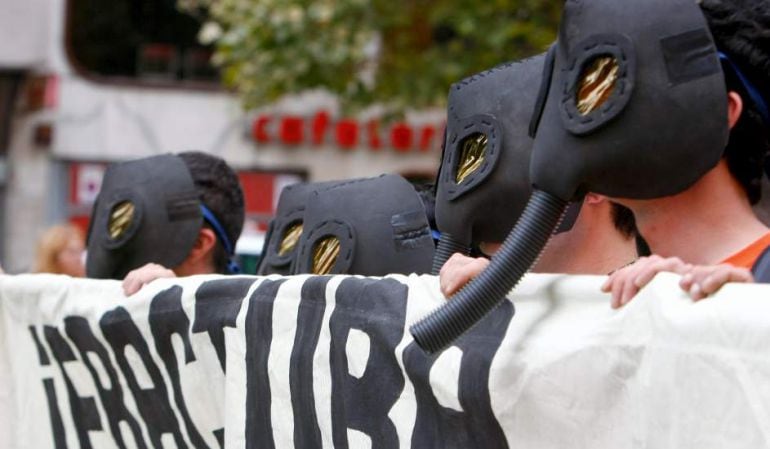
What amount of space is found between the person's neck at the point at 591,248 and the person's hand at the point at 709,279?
3.64 feet

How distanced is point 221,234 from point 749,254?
8.38ft

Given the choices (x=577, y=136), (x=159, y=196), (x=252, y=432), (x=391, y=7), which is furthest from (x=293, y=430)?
(x=391, y=7)

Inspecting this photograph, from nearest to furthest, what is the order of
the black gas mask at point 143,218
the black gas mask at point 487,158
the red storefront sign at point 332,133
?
1. the black gas mask at point 487,158
2. the black gas mask at point 143,218
3. the red storefront sign at point 332,133

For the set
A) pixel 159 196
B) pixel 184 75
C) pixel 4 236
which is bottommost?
pixel 4 236

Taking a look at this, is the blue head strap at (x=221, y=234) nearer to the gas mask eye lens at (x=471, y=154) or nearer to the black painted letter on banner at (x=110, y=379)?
the black painted letter on banner at (x=110, y=379)

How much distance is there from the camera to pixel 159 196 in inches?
173

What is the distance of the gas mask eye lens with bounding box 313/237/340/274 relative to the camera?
11.1 feet

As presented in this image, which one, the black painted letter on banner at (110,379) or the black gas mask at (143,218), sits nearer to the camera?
the black painted letter on banner at (110,379)

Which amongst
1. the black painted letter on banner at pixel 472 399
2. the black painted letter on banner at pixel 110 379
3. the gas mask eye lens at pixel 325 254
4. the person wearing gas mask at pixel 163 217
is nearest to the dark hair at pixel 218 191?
the person wearing gas mask at pixel 163 217

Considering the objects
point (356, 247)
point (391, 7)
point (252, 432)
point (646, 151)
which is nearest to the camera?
point (646, 151)

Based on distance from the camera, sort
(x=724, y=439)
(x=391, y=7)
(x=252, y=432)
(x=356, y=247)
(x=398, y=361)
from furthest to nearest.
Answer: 1. (x=391, y=7)
2. (x=356, y=247)
3. (x=252, y=432)
4. (x=398, y=361)
5. (x=724, y=439)

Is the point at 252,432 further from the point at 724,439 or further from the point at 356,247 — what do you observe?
the point at 724,439

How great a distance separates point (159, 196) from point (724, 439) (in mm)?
2803

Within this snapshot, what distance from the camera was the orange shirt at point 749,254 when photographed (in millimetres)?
2150
